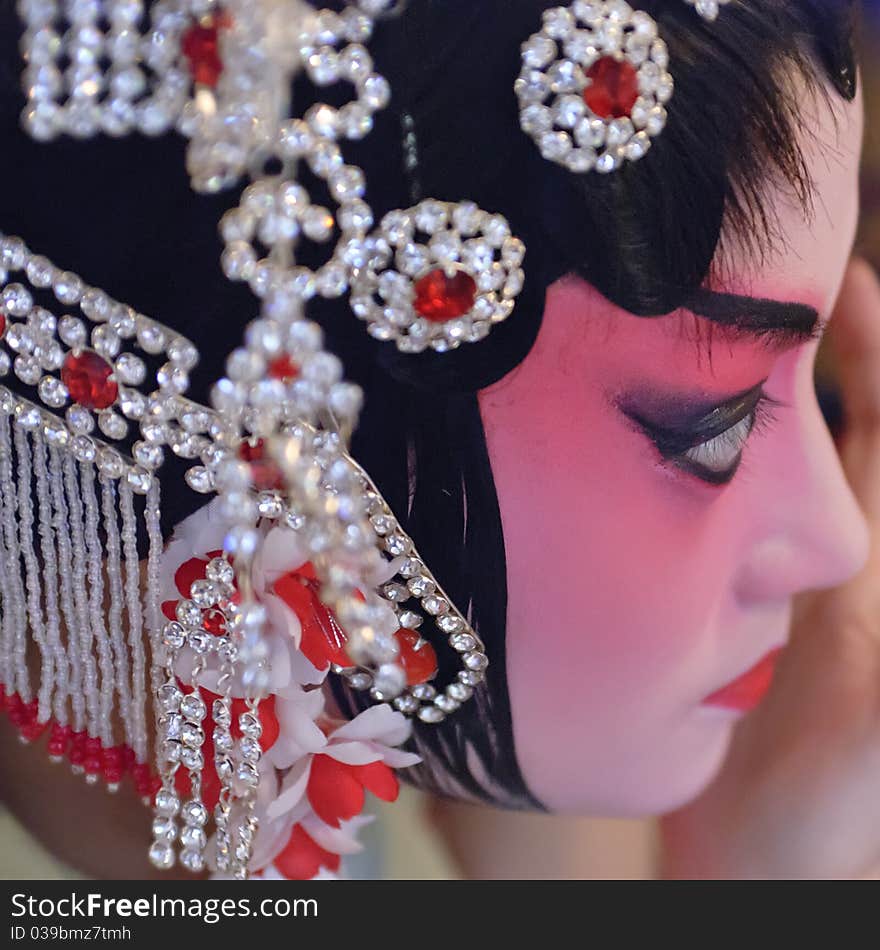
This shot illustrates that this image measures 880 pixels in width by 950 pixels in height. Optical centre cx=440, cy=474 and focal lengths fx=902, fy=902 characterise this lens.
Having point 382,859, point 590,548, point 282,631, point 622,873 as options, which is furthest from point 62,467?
point 622,873

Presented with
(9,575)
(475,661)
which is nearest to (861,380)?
(475,661)

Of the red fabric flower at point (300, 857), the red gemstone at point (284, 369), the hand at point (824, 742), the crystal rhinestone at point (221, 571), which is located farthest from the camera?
the hand at point (824, 742)

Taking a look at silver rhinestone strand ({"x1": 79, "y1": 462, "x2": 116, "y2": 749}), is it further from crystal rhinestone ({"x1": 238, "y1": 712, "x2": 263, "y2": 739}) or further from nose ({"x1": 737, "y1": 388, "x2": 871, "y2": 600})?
nose ({"x1": 737, "y1": 388, "x2": 871, "y2": 600})

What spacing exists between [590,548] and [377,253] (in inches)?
8.3

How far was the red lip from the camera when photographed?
0.67 m

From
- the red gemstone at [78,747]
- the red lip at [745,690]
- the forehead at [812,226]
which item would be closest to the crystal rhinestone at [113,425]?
the red gemstone at [78,747]

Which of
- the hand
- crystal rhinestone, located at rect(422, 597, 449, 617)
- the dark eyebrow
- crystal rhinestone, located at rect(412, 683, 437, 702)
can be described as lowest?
the hand

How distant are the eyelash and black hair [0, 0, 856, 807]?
0.10 meters

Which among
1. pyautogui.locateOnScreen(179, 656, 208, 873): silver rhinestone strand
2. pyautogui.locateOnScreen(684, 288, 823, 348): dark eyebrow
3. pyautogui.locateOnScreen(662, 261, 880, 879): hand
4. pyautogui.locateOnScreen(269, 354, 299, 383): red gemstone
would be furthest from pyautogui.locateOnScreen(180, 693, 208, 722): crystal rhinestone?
pyautogui.locateOnScreen(662, 261, 880, 879): hand

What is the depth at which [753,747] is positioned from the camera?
0.91m

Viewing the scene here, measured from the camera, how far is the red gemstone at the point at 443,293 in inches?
16.7

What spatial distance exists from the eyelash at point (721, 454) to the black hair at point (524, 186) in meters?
0.10

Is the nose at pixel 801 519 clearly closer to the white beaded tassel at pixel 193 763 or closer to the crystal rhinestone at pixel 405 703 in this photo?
the crystal rhinestone at pixel 405 703

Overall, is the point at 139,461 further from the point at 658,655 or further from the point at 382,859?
the point at 382,859
